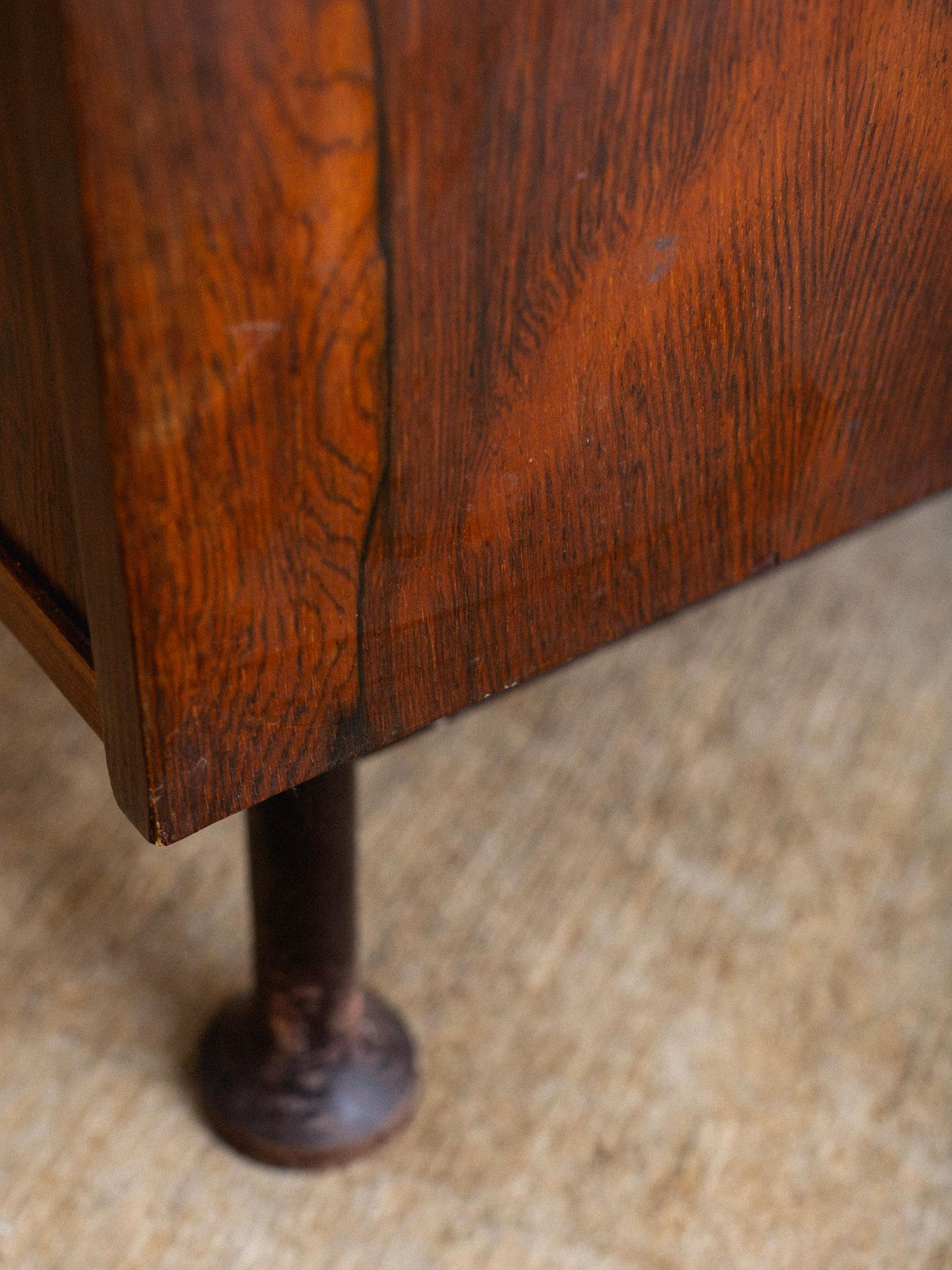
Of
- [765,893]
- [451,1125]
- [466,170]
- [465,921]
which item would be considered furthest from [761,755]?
[466,170]

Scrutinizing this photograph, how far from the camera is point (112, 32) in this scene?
371 millimetres

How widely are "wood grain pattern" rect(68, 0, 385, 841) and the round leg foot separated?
437 mm

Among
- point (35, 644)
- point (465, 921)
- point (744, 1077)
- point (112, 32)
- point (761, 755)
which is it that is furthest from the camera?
point (761, 755)

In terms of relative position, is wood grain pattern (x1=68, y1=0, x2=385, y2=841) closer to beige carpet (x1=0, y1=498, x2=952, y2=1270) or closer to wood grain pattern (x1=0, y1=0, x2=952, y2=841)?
wood grain pattern (x1=0, y1=0, x2=952, y2=841)

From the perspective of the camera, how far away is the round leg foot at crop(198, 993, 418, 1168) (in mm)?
896

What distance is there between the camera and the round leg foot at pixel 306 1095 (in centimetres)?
90

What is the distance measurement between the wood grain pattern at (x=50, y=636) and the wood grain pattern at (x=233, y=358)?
8 centimetres

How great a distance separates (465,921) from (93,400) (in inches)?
28.6

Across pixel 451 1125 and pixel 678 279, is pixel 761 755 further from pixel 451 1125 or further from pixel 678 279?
pixel 678 279

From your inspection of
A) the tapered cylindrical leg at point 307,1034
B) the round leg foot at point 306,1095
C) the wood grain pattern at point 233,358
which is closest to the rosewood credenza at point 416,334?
the wood grain pattern at point 233,358

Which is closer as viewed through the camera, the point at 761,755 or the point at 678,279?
the point at 678,279

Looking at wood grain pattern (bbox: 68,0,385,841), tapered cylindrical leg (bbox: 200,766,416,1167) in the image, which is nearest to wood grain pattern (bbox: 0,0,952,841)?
wood grain pattern (bbox: 68,0,385,841)

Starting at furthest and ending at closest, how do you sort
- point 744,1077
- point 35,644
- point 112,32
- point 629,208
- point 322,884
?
point 744,1077
point 322,884
point 35,644
point 629,208
point 112,32

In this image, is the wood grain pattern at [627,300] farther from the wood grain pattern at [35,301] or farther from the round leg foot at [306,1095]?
the round leg foot at [306,1095]
